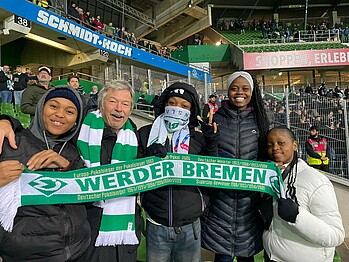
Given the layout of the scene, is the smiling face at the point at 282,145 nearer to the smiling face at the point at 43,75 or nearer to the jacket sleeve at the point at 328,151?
the smiling face at the point at 43,75

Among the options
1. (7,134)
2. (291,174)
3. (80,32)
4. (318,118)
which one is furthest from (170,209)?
(80,32)

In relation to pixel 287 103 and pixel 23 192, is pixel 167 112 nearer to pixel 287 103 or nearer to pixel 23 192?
pixel 23 192

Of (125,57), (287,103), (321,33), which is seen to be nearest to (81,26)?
(125,57)

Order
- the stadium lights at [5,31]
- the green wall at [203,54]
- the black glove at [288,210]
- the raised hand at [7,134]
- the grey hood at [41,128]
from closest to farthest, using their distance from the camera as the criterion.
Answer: the raised hand at [7,134] → the grey hood at [41,128] → the black glove at [288,210] → the stadium lights at [5,31] → the green wall at [203,54]

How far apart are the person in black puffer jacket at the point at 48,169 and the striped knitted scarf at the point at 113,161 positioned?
0.32ft

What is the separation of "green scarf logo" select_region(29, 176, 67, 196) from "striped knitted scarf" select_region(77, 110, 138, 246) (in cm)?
20

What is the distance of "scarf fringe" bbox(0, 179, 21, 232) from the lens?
1598 mm

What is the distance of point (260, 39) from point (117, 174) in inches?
1052

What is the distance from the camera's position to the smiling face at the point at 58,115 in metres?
1.74

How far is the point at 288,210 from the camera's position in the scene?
190 cm

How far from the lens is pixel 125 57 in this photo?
1769 centimetres

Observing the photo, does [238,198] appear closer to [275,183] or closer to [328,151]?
[275,183]

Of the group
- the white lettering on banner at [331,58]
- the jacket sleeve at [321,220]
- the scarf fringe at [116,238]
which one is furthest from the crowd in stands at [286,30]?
the scarf fringe at [116,238]

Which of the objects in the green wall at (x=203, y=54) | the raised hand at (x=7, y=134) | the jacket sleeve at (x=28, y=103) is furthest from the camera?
the green wall at (x=203, y=54)
